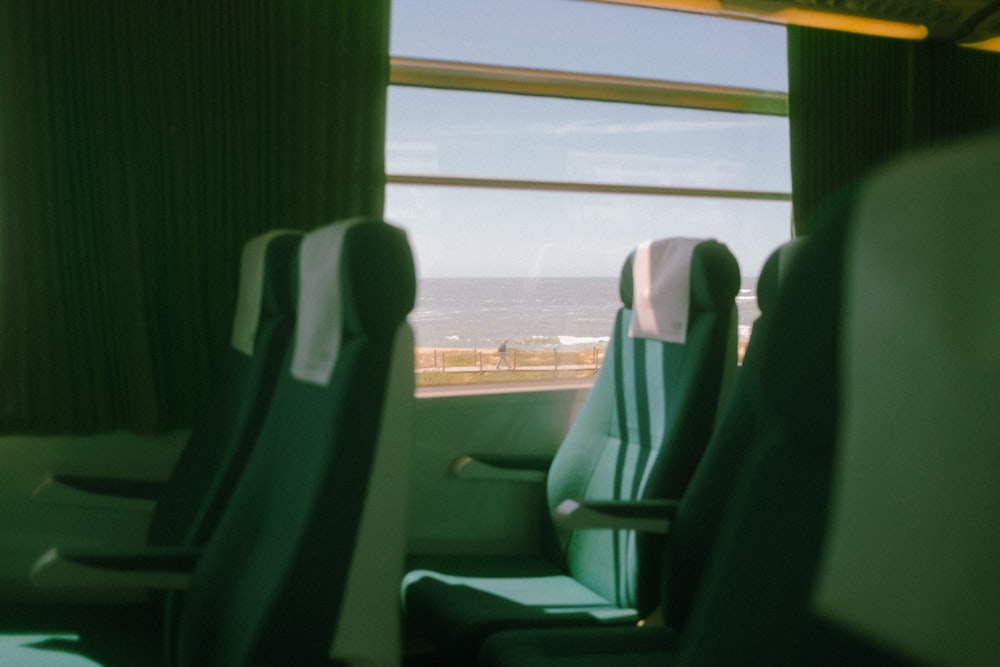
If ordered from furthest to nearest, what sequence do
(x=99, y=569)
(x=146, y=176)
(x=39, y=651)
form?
(x=146, y=176) → (x=39, y=651) → (x=99, y=569)

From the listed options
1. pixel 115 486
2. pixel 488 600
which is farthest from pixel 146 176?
pixel 488 600

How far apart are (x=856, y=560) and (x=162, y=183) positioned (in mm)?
2109

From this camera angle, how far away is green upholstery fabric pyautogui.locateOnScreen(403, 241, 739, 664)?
1.71m

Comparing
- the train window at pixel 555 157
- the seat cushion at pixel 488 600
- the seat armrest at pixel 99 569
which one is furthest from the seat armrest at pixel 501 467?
the seat armrest at pixel 99 569

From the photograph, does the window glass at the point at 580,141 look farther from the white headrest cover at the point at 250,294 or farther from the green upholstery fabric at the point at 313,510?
the green upholstery fabric at the point at 313,510

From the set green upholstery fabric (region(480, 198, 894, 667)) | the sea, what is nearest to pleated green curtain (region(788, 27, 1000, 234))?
the sea

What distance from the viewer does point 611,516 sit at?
1579 millimetres

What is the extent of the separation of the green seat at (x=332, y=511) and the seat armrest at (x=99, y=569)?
2 centimetres

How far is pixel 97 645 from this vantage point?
149cm

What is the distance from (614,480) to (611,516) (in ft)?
1.31

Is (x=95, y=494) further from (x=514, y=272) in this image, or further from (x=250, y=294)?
(x=514, y=272)

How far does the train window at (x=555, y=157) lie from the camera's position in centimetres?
269

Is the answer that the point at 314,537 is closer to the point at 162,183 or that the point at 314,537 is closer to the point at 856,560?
the point at 856,560

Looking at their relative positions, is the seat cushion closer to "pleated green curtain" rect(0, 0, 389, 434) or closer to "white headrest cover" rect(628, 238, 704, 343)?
"white headrest cover" rect(628, 238, 704, 343)
